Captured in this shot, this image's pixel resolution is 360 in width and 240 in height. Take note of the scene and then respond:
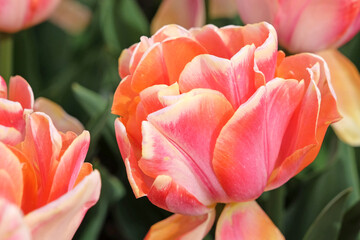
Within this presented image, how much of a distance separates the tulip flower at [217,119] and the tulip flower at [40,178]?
0.04 metres

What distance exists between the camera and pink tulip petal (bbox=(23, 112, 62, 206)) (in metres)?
0.33

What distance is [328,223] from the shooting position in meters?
0.49

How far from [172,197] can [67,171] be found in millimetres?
66

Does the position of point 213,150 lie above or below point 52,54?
above

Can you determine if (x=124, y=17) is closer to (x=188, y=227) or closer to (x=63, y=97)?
(x=63, y=97)

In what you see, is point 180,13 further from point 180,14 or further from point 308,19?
point 308,19

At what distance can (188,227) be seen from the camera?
404 millimetres

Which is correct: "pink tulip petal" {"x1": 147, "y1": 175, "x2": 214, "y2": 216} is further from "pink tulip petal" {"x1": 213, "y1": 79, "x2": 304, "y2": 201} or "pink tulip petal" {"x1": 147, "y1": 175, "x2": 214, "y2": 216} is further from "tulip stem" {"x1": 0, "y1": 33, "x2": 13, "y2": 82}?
"tulip stem" {"x1": 0, "y1": 33, "x2": 13, "y2": 82}

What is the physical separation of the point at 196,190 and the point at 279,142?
6 cm

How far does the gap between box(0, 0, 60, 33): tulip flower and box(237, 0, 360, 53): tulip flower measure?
0.16 meters

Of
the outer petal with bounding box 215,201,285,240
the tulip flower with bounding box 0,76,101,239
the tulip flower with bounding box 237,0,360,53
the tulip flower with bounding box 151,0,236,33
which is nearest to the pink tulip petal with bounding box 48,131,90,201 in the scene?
the tulip flower with bounding box 0,76,101,239

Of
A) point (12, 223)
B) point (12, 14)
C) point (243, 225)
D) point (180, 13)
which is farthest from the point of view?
point (180, 13)

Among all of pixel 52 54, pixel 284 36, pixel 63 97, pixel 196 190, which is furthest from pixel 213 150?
pixel 52 54

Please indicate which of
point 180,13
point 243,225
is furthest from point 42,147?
point 180,13
